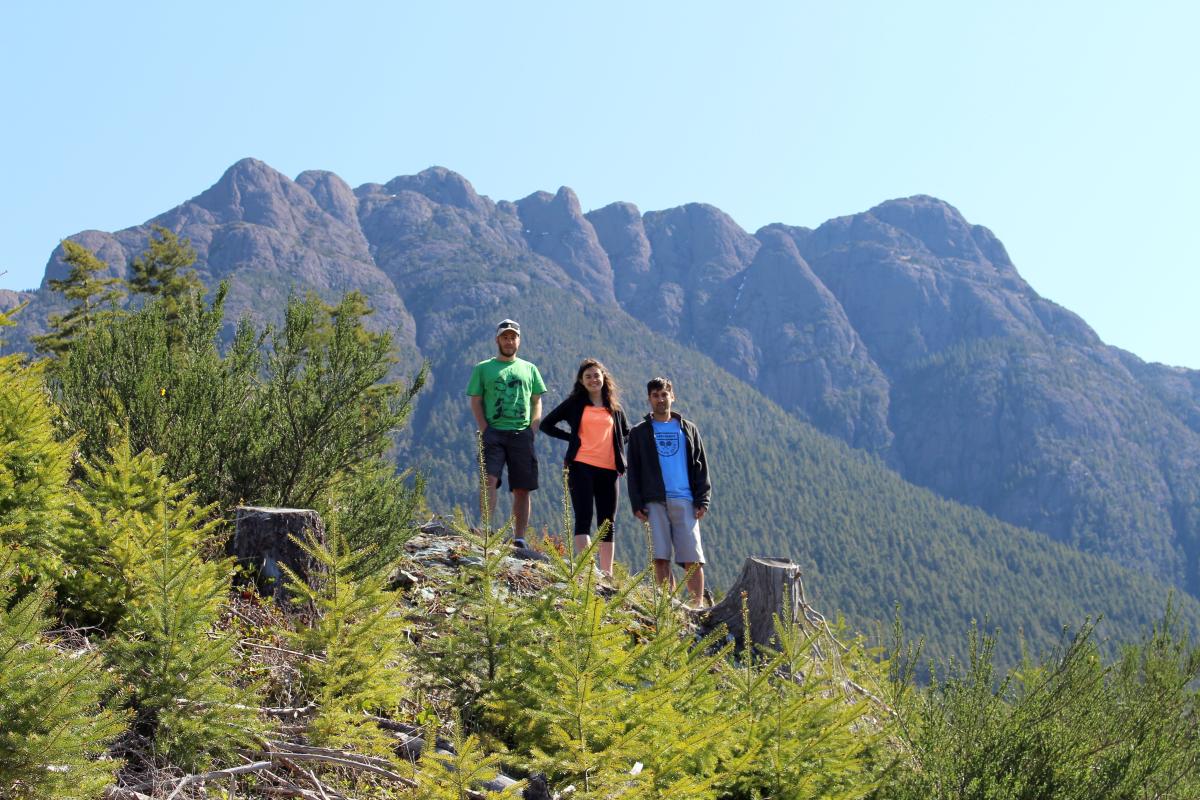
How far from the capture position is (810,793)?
324 cm

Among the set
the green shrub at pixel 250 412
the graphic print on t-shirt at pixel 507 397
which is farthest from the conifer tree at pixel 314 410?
the graphic print on t-shirt at pixel 507 397

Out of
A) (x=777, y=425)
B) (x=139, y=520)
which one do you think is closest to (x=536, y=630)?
(x=139, y=520)

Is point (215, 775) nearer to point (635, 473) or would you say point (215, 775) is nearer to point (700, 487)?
point (635, 473)

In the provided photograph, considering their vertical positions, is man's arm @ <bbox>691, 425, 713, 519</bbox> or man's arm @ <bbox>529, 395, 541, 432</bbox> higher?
man's arm @ <bbox>529, 395, 541, 432</bbox>

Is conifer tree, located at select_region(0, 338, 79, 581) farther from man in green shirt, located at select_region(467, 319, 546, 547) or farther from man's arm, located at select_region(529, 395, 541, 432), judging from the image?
man's arm, located at select_region(529, 395, 541, 432)

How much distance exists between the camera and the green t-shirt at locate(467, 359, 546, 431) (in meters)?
6.85

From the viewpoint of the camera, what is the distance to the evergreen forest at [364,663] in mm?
2740

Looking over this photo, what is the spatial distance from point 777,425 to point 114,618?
17378 cm

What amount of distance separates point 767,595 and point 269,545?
3272mm

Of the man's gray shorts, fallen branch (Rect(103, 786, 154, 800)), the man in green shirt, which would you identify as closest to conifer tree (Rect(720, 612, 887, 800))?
fallen branch (Rect(103, 786, 154, 800))

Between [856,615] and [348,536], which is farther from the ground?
[348,536]

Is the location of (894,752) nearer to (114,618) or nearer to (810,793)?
(810,793)

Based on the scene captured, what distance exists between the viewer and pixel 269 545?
14.9 feet

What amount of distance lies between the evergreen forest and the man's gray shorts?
475mm
